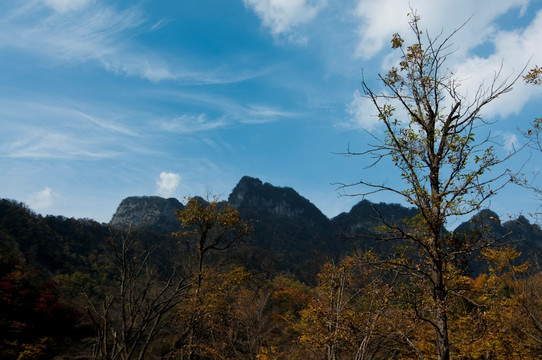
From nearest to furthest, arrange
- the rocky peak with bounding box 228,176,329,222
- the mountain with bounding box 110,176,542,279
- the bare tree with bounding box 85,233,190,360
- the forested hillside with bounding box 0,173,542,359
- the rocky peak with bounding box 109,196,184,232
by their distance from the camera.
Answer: the bare tree with bounding box 85,233,190,360
the forested hillside with bounding box 0,173,542,359
the mountain with bounding box 110,176,542,279
the rocky peak with bounding box 109,196,184,232
the rocky peak with bounding box 228,176,329,222

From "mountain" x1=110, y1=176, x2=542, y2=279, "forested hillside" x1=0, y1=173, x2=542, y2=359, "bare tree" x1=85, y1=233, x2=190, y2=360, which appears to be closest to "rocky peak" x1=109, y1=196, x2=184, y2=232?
"mountain" x1=110, y1=176, x2=542, y2=279

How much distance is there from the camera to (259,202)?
168m

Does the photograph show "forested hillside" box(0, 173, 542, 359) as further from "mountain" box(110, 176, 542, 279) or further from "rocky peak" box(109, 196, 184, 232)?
"rocky peak" box(109, 196, 184, 232)

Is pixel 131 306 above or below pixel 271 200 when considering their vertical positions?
below

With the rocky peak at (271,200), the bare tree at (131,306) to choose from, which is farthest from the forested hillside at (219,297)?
the rocky peak at (271,200)

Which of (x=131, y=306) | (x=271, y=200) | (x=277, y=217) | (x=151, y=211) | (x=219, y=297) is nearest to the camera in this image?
(x=131, y=306)

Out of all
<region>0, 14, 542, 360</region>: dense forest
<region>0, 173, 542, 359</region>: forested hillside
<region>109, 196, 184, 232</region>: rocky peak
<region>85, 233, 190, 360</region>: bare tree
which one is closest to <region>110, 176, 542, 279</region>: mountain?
<region>109, 196, 184, 232</region>: rocky peak

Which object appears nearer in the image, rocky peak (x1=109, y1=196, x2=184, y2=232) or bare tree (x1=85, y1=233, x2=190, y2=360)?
bare tree (x1=85, y1=233, x2=190, y2=360)

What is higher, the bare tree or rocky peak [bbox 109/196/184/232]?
rocky peak [bbox 109/196/184/232]

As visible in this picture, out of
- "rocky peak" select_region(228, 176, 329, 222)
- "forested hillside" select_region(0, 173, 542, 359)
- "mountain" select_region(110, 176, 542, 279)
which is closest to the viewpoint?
"forested hillside" select_region(0, 173, 542, 359)

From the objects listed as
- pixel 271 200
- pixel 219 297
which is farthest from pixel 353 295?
pixel 271 200

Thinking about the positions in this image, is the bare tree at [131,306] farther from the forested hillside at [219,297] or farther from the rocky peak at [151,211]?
the rocky peak at [151,211]

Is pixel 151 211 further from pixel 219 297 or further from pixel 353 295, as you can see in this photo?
pixel 353 295

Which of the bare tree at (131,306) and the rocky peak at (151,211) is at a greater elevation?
the rocky peak at (151,211)
